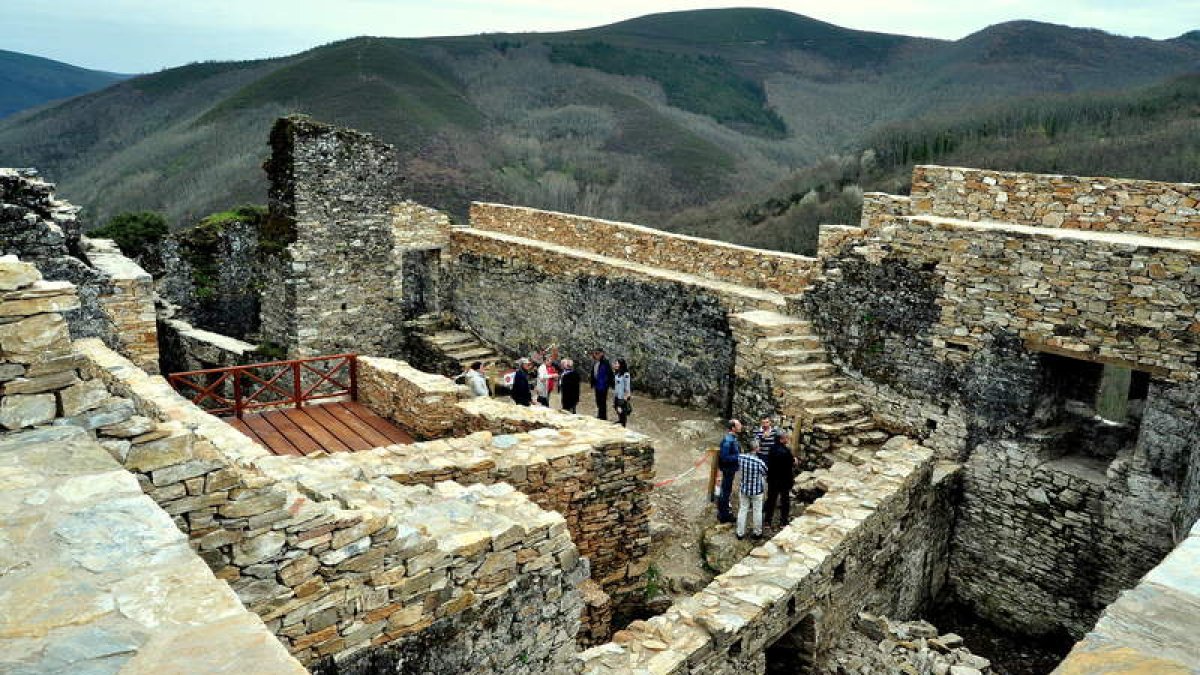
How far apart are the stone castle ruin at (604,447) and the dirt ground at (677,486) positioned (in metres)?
0.41

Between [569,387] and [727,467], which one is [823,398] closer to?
[727,467]

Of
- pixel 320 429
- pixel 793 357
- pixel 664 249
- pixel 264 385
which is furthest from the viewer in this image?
pixel 664 249

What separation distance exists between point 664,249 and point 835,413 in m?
4.36

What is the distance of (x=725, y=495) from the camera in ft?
29.2

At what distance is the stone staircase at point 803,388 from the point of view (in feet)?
31.8

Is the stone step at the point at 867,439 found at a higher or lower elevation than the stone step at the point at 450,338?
higher

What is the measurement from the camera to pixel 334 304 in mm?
14078

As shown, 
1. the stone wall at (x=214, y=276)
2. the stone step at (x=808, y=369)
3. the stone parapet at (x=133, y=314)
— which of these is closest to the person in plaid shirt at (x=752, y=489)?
the stone step at (x=808, y=369)

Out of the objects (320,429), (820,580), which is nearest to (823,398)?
(820,580)

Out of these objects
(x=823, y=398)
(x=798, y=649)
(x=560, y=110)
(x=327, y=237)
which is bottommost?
(x=798, y=649)

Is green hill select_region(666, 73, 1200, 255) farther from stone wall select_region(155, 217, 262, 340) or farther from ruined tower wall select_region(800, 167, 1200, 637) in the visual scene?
stone wall select_region(155, 217, 262, 340)

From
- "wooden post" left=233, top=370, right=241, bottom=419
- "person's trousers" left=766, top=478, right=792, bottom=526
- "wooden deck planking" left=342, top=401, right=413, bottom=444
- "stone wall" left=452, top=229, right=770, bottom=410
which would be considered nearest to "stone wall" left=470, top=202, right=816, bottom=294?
"stone wall" left=452, top=229, right=770, bottom=410

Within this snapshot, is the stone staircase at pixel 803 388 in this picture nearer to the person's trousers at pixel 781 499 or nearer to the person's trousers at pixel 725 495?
the person's trousers at pixel 781 499

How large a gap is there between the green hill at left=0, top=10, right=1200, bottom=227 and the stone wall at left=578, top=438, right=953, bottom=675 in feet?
95.8
